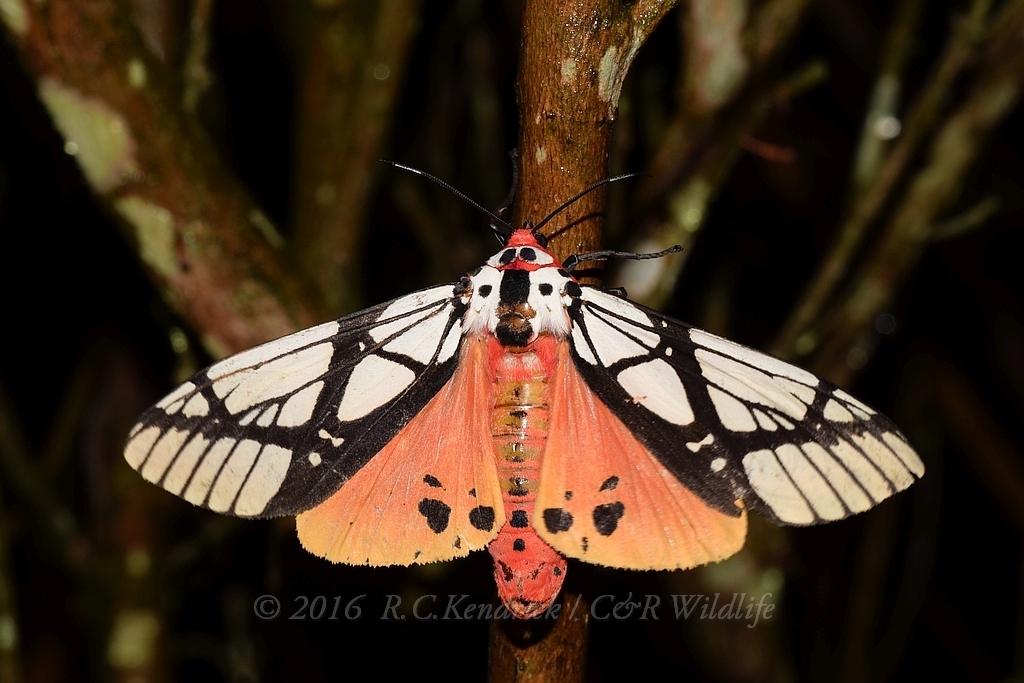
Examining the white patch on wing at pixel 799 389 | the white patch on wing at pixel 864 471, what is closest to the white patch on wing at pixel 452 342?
the white patch on wing at pixel 799 389

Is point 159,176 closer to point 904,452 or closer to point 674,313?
point 904,452

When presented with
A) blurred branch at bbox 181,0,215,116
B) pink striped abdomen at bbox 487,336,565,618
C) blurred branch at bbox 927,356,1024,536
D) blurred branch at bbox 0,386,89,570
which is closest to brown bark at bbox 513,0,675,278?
pink striped abdomen at bbox 487,336,565,618

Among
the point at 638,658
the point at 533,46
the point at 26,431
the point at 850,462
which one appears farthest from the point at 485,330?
the point at 26,431

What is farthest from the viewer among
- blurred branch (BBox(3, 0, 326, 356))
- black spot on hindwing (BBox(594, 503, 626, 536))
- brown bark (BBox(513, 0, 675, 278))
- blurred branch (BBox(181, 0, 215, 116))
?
blurred branch (BBox(181, 0, 215, 116))

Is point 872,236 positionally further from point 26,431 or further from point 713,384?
point 26,431

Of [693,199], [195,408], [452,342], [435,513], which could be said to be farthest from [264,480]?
[693,199]

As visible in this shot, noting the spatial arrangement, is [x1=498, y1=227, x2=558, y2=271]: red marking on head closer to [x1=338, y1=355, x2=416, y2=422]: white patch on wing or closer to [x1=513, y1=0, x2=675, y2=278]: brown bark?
[x1=513, y1=0, x2=675, y2=278]: brown bark

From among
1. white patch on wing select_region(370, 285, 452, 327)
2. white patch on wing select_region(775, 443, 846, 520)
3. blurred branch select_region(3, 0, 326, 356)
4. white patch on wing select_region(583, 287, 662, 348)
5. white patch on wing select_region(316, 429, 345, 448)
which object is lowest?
white patch on wing select_region(775, 443, 846, 520)

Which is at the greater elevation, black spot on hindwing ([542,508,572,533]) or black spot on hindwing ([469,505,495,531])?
black spot on hindwing ([469,505,495,531])
